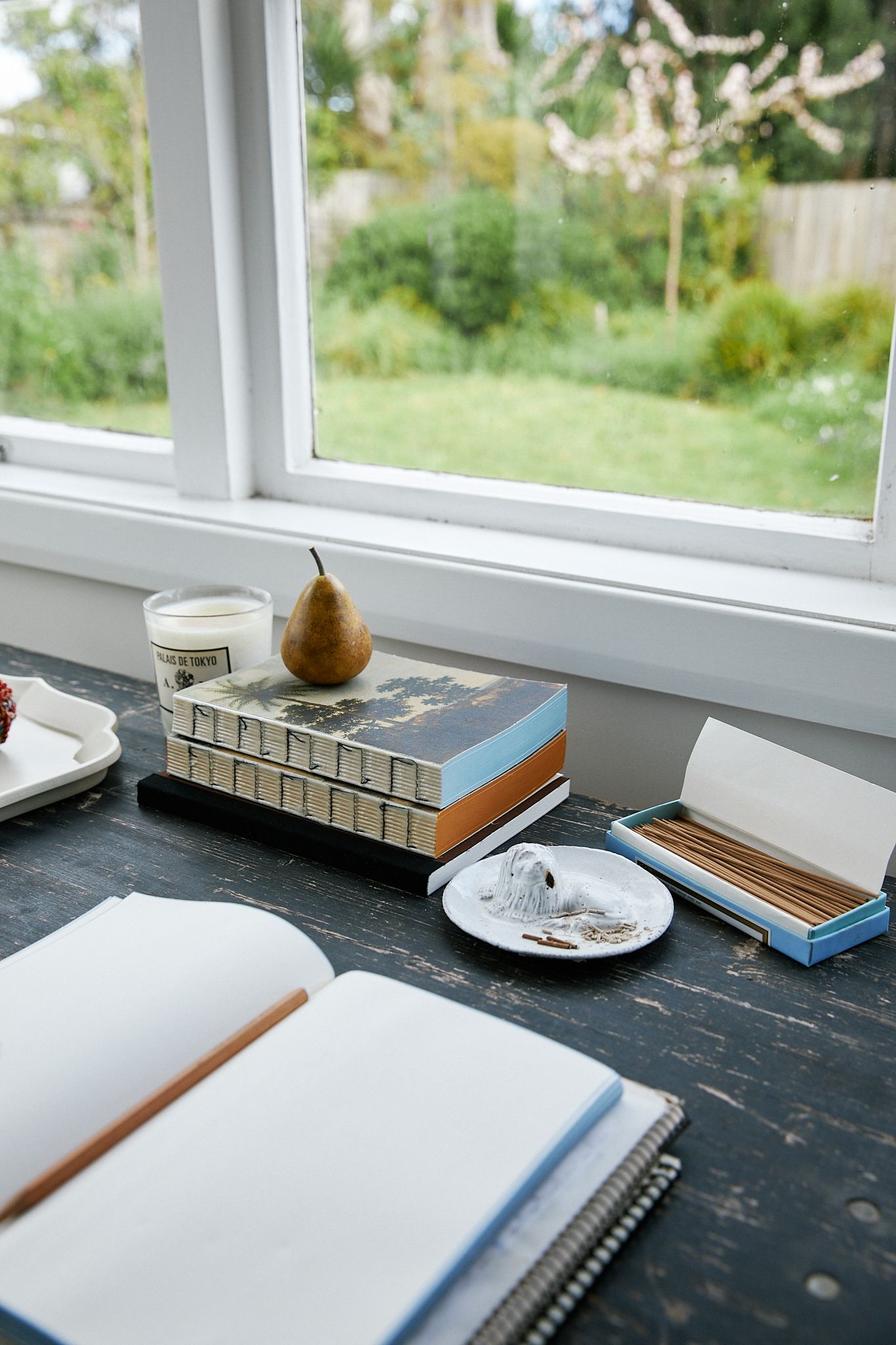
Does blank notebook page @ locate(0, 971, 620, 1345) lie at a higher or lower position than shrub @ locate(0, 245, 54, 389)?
lower

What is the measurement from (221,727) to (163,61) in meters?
0.75

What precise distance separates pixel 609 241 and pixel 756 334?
0.19 metres

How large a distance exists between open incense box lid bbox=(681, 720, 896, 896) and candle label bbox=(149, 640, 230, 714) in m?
0.41

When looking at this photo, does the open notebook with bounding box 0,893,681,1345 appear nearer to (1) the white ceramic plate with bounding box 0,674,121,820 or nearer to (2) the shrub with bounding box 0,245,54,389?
(1) the white ceramic plate with bounding box 0,674,121,820

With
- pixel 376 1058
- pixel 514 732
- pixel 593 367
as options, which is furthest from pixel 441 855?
pixel 593 367

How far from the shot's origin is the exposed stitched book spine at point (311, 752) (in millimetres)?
782

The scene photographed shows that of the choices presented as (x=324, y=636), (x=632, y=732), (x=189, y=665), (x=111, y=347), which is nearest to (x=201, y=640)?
(x=189, y=665)

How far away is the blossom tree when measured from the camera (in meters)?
0.98

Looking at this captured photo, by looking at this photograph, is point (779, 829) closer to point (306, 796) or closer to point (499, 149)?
point (306, 796)

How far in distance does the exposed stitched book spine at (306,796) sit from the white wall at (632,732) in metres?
0.24

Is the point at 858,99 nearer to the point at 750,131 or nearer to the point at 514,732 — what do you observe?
the point at 750,131

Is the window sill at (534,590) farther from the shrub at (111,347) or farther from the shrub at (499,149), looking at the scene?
the shrub at (499,149)

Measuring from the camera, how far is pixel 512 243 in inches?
48.3

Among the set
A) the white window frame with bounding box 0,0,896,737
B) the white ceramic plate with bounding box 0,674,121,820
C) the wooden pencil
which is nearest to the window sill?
the white window frame with bounding box 0,0,896,737
